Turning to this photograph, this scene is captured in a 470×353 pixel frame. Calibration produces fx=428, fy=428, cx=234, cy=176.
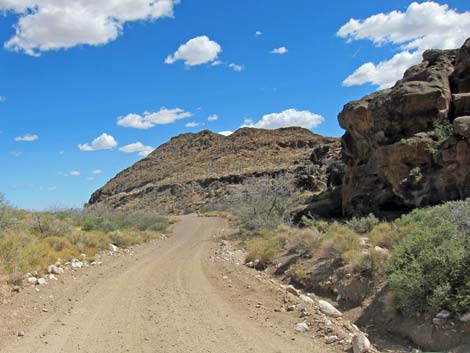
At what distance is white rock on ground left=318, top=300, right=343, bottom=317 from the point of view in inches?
320

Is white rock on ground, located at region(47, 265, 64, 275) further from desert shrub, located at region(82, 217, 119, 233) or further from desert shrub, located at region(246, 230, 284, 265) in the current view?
desert shrub, located at region(82, 217, 119, 233)

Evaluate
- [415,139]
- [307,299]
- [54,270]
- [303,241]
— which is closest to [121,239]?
[54,270]

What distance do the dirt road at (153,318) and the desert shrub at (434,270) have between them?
1.66 metres

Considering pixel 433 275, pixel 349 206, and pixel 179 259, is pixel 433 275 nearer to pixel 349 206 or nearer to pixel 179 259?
pixel 179 259

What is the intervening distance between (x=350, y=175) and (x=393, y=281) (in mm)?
20902

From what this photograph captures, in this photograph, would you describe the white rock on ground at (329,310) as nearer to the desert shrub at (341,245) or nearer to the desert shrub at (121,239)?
the desert shrub at (341,245)

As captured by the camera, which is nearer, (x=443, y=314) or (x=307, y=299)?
(x=443, y=314)

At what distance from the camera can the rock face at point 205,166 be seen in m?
78.8

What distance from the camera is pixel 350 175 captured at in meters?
27.4

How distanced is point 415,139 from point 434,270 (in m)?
15.5

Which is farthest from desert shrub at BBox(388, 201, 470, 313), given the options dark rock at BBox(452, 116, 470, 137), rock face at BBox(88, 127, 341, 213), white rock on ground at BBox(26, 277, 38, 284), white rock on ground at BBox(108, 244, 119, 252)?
rock face at BBox(88, 127, 341, 213)

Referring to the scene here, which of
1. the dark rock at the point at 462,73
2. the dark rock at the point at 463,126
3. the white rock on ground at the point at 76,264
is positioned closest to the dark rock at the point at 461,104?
the dark rock at the point at 462,73

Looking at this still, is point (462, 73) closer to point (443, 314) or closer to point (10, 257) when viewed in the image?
point (443, 314)

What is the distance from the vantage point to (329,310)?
325 inches
